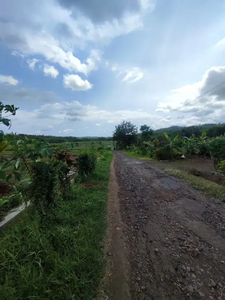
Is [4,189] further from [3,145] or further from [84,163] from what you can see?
[3,145]

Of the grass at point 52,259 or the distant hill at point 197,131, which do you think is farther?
the distant hill at point 197,131

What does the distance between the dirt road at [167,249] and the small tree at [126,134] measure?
34627 mm

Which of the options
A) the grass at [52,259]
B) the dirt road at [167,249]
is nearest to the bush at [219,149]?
the dirt road at [167,249]

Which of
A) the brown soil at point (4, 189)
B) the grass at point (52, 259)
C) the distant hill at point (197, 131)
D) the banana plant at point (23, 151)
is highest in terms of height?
the distant hill at point (197, 131)

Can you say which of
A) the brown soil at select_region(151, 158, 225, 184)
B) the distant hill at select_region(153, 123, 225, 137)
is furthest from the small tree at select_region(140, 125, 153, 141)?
the brown soil at select_region(151, 158, 225, 184)

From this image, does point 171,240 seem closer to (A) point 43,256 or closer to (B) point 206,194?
A: (A) point 43,256

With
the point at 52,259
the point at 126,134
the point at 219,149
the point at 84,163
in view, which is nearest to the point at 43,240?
the point at 52,259

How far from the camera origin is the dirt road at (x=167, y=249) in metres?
1.89

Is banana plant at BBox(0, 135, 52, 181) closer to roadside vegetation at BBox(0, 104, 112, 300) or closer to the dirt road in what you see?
roadside vegetation at BBox(0, 104, 112, 300)

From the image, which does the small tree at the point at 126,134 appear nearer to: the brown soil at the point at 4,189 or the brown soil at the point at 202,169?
the brown soil at the point at 202,169

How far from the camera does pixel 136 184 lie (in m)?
6.64

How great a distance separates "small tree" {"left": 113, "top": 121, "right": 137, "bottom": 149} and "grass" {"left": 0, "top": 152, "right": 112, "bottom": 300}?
1426 inches

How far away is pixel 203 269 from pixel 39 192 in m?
2.62

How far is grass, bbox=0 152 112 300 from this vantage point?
1.71 meters
